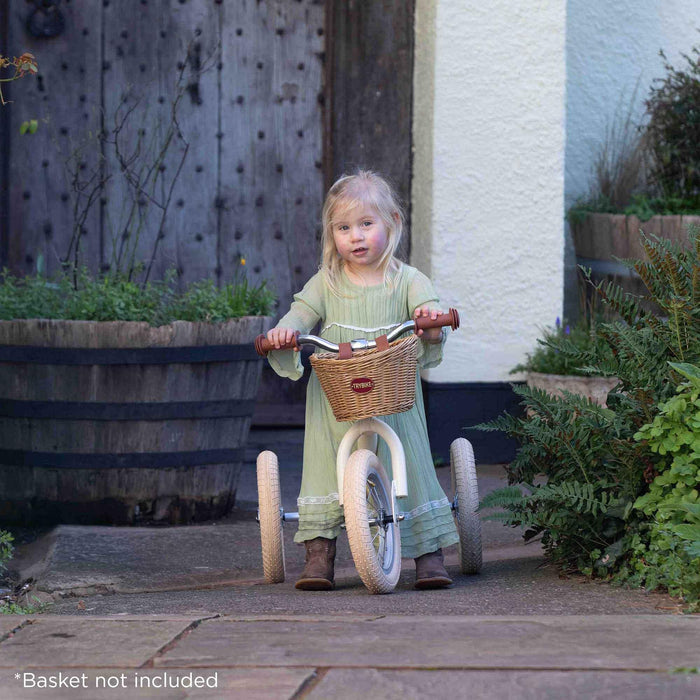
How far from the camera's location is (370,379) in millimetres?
3041

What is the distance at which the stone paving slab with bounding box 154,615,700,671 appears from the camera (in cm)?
204

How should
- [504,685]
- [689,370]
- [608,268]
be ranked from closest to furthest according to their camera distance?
[504,685], [689,370], [608,268]

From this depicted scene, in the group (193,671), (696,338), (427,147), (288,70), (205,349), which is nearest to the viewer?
(193,671)

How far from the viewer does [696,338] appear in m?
3.12

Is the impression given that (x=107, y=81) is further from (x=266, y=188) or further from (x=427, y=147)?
(x=427, y=147)

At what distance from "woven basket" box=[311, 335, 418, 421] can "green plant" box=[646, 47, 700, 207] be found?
3.11 metres

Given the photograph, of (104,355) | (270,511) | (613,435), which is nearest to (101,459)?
(104,355)

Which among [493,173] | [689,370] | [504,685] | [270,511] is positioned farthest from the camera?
[493,173]

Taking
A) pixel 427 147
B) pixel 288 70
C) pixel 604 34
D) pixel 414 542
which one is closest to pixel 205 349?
pixel 414 542

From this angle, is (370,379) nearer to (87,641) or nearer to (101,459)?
(87,641)

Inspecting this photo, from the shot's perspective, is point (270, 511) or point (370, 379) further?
point (270, 511)

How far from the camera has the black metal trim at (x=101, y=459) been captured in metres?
4.12

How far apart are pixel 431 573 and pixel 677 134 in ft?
11.0

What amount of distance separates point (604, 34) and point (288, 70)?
5.72ft
